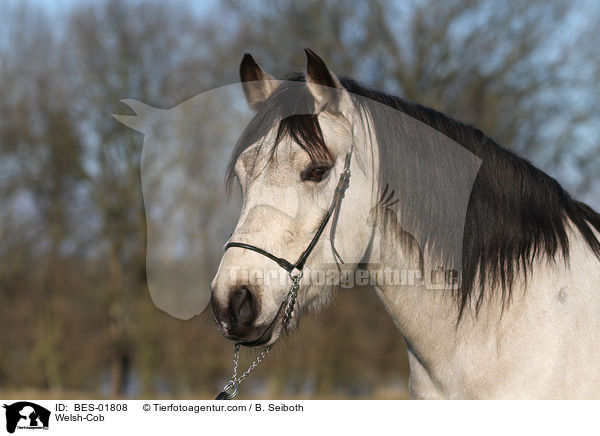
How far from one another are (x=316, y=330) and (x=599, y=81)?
965 centimetres

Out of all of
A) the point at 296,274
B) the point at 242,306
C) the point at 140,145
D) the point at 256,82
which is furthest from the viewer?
the point at 140,145

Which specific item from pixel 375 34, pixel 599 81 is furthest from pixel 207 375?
pixel 599 81

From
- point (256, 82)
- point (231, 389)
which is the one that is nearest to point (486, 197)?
point (256, 82)

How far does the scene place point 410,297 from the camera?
2.97 m

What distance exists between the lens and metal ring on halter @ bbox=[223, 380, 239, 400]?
297cm

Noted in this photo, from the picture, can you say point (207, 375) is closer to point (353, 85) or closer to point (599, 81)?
point (599, 81)

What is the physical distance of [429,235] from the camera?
9.67ft

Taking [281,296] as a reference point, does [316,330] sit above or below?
below

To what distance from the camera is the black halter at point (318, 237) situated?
2629 millimetres

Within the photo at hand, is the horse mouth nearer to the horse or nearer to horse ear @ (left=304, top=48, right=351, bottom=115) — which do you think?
the horse

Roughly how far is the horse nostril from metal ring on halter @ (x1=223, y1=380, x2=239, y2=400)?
55cm

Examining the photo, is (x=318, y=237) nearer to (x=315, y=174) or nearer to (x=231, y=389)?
(x=315, y=174)

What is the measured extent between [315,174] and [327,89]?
1.64 feet

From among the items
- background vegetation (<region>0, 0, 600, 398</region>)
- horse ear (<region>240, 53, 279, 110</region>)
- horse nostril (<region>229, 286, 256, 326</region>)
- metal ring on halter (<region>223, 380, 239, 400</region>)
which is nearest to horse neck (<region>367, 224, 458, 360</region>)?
horse nostril (<region>229, 286, 256, 326</region>)
